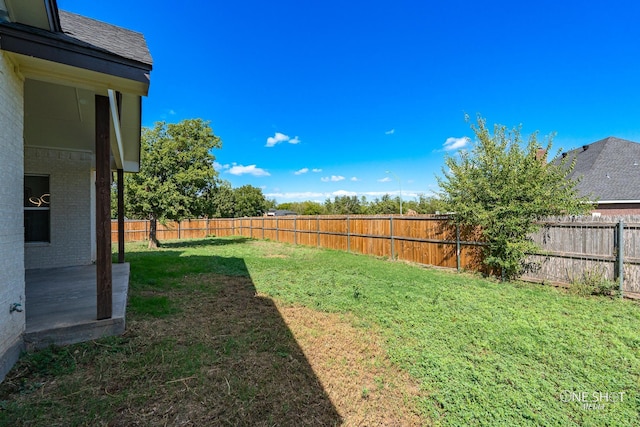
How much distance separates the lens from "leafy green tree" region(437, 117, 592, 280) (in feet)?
21.3

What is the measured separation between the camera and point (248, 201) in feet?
143

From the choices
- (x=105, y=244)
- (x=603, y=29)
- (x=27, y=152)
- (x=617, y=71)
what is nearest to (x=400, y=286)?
(x=105, y=244)

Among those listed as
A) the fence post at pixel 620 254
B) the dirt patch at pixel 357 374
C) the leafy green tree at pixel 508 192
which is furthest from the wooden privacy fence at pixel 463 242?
the dirt patch at pixel 357 374

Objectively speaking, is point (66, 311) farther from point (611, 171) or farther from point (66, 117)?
point (611, 171)

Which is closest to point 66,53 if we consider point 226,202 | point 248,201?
point 226,202

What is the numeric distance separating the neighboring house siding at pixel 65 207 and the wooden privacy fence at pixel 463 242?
893cm

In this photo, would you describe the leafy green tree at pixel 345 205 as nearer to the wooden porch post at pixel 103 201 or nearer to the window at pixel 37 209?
the window at pixel 37 209

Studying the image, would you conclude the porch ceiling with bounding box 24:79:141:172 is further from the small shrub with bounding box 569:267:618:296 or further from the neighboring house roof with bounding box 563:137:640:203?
the neighboring house roof with bounding box 563:137:640:203

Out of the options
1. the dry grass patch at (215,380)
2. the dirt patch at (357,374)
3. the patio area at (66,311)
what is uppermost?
the patio area at (66,311)

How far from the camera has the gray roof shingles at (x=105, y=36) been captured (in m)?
3.01

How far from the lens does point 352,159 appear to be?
89.8 ft

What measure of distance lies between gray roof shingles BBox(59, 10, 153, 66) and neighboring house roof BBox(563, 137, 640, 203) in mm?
15750

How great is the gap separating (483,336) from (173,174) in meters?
16.0

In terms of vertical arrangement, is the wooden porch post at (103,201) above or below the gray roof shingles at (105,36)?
below
